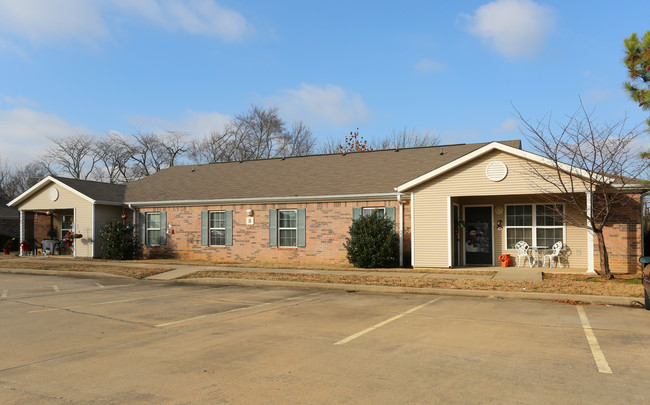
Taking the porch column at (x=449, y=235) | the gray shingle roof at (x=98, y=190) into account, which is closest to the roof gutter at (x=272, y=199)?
the gray shingle roof at (x=98, y=190)

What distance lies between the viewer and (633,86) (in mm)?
12352

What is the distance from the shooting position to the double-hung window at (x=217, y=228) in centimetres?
2161

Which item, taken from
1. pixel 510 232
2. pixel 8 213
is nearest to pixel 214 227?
pixel 510 232

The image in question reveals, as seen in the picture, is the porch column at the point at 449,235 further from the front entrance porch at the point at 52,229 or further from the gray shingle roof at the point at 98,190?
the front entrance porch at the point at 52,229

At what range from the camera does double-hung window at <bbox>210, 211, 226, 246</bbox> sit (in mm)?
21609

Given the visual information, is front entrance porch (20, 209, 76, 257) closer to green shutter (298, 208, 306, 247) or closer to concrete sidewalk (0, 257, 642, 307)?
concrete sidewalk (0, 257, 642, 307)

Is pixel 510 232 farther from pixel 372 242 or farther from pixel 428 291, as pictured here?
pixel 428 291

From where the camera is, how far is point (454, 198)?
17.5 metres

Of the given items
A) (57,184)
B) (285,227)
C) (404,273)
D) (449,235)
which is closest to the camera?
(404,273)

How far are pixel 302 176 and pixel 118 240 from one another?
28.9 ft

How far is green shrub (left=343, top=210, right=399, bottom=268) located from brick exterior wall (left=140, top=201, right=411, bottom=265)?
0.99 m

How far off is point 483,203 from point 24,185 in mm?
64637

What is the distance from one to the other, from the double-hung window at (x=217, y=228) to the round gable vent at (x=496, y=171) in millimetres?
11395

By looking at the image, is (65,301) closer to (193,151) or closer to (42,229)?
(42,229)
